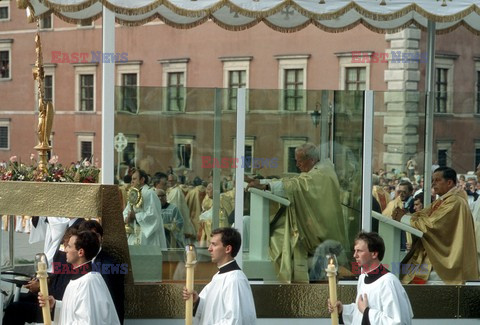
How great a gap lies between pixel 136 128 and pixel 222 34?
126 ft

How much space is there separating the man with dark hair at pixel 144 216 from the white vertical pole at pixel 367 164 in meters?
1.76

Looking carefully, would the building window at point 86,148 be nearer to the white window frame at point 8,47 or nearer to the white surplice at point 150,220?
the white window frame at point 8,47

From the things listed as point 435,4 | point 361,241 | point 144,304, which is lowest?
point 144,304

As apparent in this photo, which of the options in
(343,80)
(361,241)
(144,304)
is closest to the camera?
(361,241)

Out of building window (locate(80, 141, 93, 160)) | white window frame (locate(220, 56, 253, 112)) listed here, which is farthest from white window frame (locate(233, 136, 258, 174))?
building window (locate(80, 141, 93, 160))

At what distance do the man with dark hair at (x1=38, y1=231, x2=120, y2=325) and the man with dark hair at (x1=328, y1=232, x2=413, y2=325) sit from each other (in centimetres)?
164

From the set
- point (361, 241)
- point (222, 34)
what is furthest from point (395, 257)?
point (222, 34)

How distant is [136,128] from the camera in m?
9.52

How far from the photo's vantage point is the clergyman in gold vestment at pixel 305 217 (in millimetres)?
9773

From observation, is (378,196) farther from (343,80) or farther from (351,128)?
(343,80)

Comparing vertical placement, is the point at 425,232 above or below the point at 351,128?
below

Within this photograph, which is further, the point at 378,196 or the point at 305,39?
the point at 305,39

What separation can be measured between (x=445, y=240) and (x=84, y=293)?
11.6 feet

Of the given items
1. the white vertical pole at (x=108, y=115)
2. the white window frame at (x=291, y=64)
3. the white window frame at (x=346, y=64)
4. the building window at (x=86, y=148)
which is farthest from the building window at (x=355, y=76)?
the white vertical pole at (x=108, y=115)
